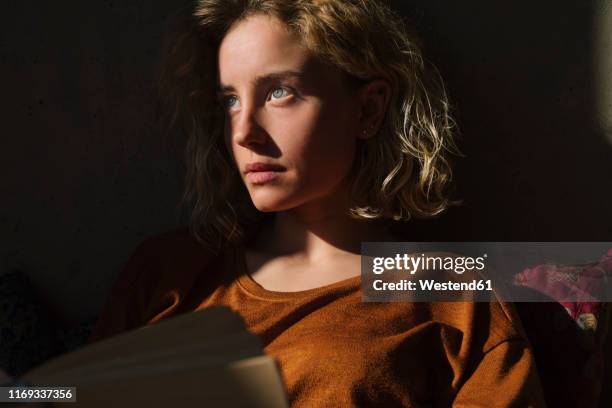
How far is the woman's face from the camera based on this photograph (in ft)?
5.57

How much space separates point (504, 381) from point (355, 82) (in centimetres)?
69

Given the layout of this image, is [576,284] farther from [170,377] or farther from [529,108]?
[170,377]

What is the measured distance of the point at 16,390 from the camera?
1.16 m

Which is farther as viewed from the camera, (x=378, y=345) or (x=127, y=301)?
(x=127, y=301)

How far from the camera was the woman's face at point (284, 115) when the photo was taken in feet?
5.57

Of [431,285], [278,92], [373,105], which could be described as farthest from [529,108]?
[278,92]

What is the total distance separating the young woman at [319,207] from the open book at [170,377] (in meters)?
0.46

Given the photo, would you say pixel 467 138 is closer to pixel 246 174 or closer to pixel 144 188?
pixel 246 174

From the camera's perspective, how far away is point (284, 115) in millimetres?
1698

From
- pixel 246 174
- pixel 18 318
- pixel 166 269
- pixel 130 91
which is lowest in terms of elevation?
pixel 18 318

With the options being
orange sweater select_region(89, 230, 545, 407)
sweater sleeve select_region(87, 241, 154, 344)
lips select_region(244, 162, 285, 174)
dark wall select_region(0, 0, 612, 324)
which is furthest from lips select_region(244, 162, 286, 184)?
dark wall select_region(0, 0, 612, 324)

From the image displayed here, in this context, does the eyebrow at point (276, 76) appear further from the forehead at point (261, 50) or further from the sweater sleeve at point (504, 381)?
the sweater sleeve at point (504, 381)

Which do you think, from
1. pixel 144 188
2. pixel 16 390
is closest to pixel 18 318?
pixel 144 188

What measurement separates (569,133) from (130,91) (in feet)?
3.67
